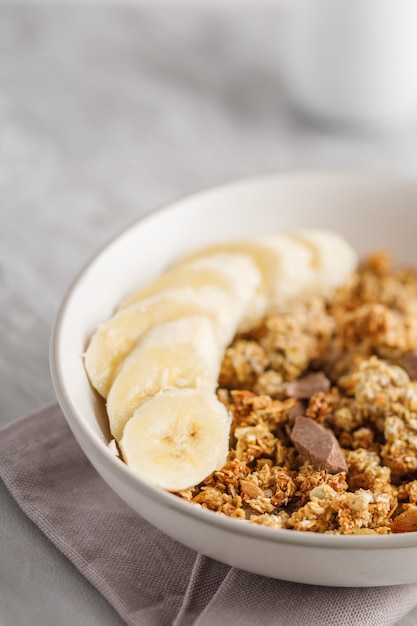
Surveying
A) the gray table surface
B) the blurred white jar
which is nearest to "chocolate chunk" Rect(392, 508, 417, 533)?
the gray table surface

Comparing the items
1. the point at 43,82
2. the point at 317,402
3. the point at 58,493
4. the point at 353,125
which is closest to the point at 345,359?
the point at 317,402

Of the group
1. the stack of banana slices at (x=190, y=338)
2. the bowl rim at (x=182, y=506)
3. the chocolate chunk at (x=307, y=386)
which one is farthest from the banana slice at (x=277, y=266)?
→ the bowl rim at (x=182, y=506)

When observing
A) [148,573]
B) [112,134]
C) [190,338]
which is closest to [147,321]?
[190,338]

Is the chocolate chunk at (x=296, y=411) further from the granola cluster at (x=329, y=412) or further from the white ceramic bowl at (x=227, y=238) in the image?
the white ceramic bowl at (x=227, y=238)

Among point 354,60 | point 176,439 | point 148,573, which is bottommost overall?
point 148,573

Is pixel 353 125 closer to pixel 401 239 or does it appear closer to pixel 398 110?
pixel 398 110

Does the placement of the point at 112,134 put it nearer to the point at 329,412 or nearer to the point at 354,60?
the point at 354,60
